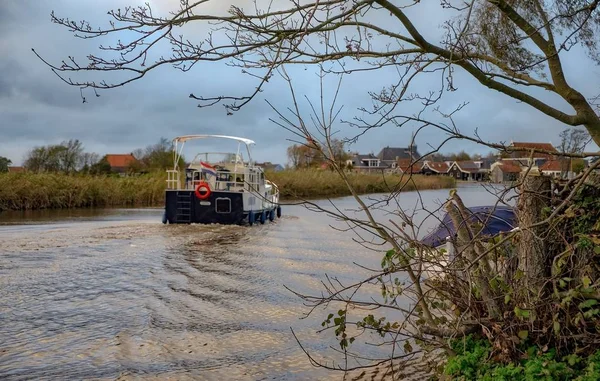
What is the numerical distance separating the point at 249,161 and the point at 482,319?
747 inches

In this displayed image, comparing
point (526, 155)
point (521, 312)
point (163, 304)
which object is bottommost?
point (163, 304)

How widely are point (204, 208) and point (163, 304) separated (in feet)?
39.5

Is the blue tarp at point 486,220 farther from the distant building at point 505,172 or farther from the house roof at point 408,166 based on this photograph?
the house roof at point 408,166

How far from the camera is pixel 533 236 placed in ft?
14.1

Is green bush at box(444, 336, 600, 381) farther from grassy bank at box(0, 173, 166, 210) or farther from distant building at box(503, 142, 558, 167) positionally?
grassy bank at box(0, 173, 166, 210)

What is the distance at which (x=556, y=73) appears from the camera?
540cm

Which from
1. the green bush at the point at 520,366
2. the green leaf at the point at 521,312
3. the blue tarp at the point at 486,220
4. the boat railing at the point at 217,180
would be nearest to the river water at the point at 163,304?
the blue tarp at the point at 486,220

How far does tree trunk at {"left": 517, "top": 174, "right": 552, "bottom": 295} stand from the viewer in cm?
421

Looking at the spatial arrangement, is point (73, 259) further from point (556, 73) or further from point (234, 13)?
point (556, 73)

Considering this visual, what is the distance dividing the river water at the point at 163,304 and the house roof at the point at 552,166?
1061 mm

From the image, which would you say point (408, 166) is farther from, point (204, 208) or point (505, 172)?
point (204, 208)

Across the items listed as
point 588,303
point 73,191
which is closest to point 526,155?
point 588,303

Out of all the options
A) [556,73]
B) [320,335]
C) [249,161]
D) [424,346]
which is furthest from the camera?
[249,161]

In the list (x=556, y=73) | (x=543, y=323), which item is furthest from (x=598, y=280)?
(x=556, y=73)
